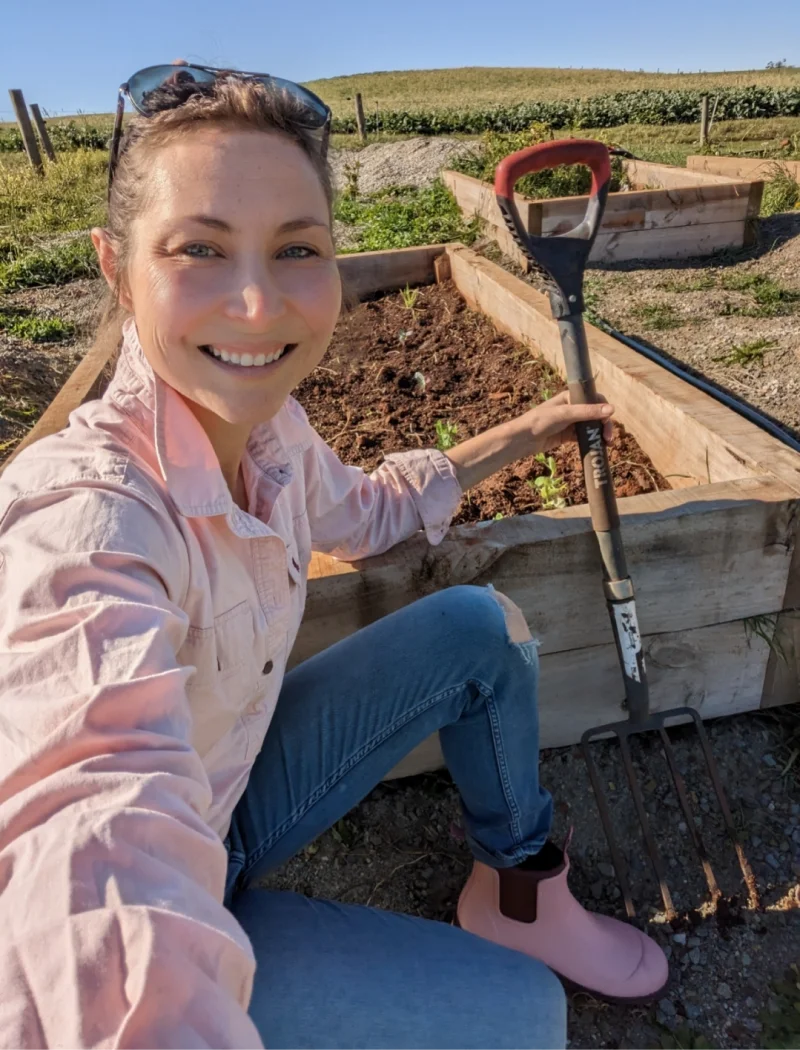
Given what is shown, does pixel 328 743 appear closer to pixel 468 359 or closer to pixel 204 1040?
pixel 204 1040

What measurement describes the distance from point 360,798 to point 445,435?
157 centimetres

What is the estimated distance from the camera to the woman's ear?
137cm

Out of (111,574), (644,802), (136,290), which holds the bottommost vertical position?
(644,802)

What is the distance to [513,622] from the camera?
169cm

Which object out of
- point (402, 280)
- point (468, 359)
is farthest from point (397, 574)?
point (402, 280)

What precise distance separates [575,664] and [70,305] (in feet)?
16.6

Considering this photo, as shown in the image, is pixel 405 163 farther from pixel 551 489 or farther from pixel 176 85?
pixel 176 85

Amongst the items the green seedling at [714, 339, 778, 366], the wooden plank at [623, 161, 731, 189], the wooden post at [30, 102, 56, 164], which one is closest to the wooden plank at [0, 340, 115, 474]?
the green seedling at [714, 339, 778, 366]

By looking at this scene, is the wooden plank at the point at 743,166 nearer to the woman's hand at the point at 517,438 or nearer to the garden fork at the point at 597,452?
the garden fork at the point at 597,452

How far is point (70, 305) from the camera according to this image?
19.0ft

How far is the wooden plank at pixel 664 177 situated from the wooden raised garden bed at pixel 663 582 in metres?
4.06

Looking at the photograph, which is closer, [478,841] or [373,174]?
[478,841]

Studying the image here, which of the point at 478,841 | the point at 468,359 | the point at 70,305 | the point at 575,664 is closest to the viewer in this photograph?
the point at 478,841

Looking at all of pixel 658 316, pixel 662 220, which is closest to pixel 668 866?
pixel 658 316
